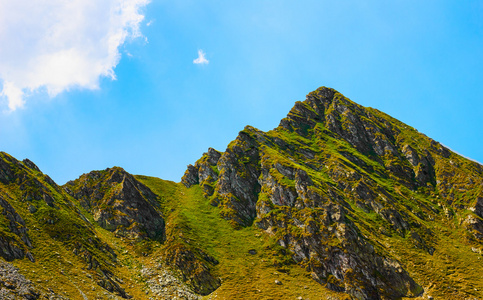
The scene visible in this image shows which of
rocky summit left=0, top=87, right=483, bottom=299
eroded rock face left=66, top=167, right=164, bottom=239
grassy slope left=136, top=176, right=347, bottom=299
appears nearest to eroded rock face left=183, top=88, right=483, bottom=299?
rocky summit left=0, top=87, right=483, bottom=299

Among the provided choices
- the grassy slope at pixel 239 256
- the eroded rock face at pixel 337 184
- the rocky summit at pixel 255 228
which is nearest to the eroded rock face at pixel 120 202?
the rocky summit at pixel 255 228

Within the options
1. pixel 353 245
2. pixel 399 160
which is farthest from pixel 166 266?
pixel 399 160

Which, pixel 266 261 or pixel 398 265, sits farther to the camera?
pixel 266 261

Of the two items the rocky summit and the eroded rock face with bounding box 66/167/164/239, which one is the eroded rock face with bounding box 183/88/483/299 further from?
the eroded rock face with bounding box 66/167/164/239

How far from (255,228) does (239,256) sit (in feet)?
56.2

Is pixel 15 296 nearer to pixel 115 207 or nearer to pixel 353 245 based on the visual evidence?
pixel 115 207

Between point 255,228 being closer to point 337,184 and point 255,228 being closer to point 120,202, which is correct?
point 337,184

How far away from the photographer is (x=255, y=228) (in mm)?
96812

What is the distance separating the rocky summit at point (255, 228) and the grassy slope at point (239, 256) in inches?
17.7

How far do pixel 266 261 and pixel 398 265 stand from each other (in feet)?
119

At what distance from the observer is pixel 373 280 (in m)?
69.6

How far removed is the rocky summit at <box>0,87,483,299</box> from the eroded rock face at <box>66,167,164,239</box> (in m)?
0.52

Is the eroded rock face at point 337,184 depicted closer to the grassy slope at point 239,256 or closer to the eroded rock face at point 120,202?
the grassy slope at point 239,256

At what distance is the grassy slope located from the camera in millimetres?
65812
